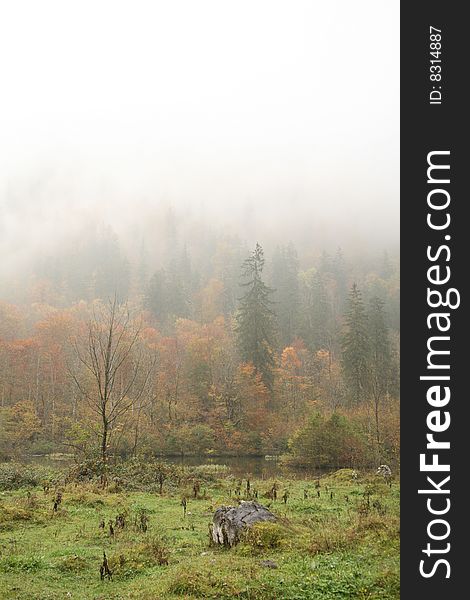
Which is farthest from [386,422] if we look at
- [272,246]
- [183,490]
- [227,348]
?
[272,246]

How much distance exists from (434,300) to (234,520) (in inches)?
254

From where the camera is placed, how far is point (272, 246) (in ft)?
367

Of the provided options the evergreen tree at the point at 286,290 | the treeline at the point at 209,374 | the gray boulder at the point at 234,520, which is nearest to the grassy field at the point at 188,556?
the gray boulder at the point at 234,520

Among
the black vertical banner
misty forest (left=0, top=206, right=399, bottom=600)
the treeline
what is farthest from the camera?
the treeline

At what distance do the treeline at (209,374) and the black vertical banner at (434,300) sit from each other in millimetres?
18818

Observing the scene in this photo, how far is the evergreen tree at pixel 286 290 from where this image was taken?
3115 inches

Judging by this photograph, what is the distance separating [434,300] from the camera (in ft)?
21.0

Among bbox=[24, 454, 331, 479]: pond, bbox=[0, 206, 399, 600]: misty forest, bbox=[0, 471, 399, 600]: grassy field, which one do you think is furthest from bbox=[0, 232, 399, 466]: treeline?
bbox=[0, 471, 399, 600]: grassy field

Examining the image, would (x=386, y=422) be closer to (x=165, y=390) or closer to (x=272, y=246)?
(x=165, y=390)

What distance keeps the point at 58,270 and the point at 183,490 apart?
94.9 metres

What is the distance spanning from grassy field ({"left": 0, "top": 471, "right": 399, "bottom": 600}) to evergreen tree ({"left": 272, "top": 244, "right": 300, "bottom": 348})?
58.8 metres

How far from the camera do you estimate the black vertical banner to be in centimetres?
598

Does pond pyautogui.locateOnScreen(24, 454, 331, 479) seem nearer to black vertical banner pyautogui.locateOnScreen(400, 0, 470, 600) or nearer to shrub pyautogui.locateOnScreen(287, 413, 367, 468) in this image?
shrub pyautogui.locateOnScreen(287, 413, 367, 468)

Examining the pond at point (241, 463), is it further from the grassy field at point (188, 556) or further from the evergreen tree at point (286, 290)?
the evergreen tree at point (286, 290)
